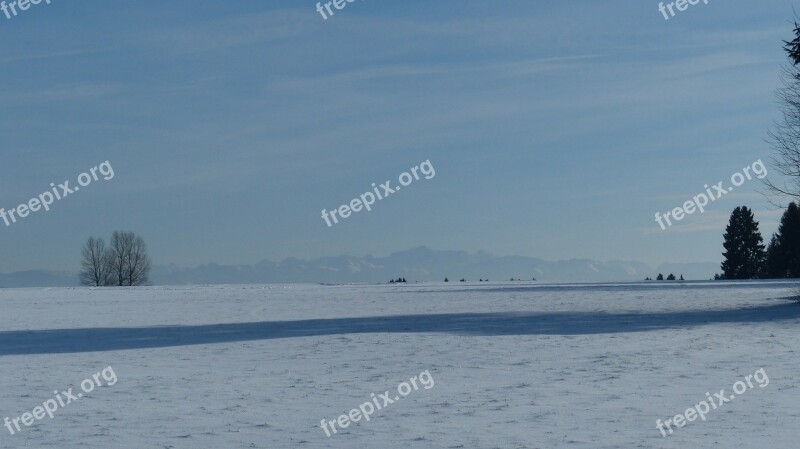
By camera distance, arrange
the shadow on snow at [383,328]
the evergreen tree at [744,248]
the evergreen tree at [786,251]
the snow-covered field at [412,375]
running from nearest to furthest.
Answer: the snow-covered field at [412,375] → the shadow on snow at [383,328] → the evergreen tree at [786,251] → the evergreen tree at [744,248]

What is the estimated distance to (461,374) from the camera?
1669 cm

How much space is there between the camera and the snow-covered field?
11414 millimetres

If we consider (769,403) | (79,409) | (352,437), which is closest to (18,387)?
(79,409)

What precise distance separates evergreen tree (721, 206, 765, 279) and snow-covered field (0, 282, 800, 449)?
75844 mm

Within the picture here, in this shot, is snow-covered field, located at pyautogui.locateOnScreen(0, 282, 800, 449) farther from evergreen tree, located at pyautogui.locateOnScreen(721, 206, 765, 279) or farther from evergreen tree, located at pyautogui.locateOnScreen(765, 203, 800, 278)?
evergreen tree, located at pyautogui.locateOnScreen(721, 206, 765, 279)

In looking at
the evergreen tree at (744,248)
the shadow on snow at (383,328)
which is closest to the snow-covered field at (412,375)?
the shadow on snow at (383,328)

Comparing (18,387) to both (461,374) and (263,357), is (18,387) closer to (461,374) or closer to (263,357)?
(263,357)

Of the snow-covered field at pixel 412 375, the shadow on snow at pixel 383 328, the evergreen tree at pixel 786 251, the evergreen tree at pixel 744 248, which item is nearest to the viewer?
the snow-covered field at pixel 412 375

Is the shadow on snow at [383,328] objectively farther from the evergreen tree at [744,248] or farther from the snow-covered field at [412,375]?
the evergreen tree at [744,248]

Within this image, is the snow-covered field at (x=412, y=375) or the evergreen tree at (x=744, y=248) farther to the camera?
the evergreen tree at (x=744, y=248)

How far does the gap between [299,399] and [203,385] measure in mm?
2322

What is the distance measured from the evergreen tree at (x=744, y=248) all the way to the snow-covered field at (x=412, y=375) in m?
75.8

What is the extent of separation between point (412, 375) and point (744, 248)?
93962 millimetres

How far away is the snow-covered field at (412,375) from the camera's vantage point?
1141 cm
